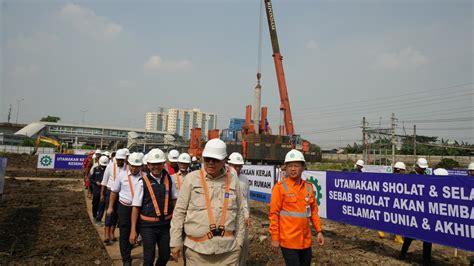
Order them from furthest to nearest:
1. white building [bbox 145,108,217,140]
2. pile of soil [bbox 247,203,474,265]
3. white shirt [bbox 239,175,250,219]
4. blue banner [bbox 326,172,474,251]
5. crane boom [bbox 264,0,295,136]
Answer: white building [bbox 145,108,217,140], crane boom [bbox 264,0,295,136], pile of soil [bbox 247,203,474,265], blue banner [bbox 326,172,474,251], white shirt [bbox 239,175,250,219]

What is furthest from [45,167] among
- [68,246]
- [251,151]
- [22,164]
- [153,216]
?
[153,216]

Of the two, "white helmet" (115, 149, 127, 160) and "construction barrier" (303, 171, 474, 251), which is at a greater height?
"white helmet" (115, 149, 127, 160)

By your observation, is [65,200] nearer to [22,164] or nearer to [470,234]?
[470,234]

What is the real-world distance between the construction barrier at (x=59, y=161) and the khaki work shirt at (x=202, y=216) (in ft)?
82.7

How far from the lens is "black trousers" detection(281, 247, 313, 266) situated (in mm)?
3659

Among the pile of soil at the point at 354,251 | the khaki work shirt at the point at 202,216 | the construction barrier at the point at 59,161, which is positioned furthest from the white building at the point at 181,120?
the khaki work shirt at the point at 202,216

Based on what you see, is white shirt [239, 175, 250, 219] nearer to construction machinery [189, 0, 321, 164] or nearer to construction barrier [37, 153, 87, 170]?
construction machinery [189, 0, 321, 164]

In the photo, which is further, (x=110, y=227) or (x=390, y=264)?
(x=110, y=227)

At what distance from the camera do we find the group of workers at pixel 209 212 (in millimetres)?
2852

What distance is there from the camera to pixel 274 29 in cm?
1983

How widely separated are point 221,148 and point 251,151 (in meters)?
12.8

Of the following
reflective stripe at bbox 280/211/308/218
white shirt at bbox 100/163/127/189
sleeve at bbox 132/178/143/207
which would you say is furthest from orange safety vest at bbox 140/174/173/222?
white shirt at bbox 100/163/127/189

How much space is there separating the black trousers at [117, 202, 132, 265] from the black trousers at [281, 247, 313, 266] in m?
2.41

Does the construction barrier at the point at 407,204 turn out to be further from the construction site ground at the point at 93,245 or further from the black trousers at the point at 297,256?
the black trousers at the point at 297,256
